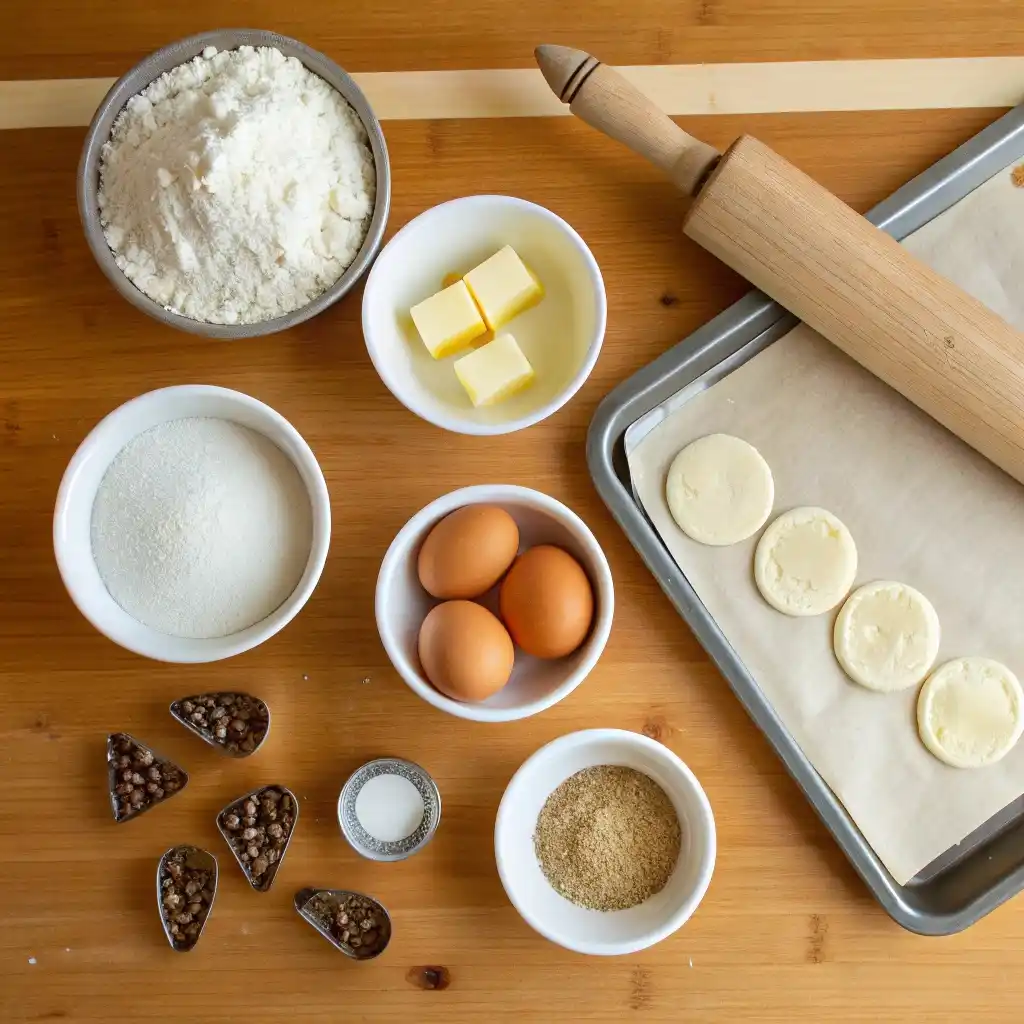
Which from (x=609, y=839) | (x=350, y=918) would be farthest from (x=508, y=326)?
(x=350, y=918)

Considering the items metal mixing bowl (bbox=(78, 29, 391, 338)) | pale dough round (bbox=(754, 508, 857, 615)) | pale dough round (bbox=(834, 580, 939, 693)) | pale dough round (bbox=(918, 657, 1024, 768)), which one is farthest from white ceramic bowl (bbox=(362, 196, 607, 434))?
pale dough round (bbox=(918, 657, 1024, 768))

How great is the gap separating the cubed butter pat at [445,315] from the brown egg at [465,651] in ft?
0.92

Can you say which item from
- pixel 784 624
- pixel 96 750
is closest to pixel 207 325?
pixel 96 750

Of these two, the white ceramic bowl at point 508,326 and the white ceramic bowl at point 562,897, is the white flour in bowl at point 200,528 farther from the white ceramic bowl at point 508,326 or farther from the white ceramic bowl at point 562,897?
the white ceramic bowl at point 562,897

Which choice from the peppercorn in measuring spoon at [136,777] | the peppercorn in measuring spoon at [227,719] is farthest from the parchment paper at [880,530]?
the peppercorn in measuring spoon at [136,777]

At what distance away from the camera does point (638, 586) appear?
3.34 feet

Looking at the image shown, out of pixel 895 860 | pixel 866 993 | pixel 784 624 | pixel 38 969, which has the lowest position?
pixel 38 969

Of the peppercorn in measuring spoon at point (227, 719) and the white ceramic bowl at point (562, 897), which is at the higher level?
the white ceramic bowl at point (562, 897)

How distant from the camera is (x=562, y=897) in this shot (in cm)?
98

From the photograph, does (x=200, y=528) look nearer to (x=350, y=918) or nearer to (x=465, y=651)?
(x=465, y=651)

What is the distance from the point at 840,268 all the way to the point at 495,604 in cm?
49

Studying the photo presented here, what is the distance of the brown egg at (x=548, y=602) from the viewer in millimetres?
892

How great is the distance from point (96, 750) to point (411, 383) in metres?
0.54

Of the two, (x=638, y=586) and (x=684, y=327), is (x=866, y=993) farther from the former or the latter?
(x=684, y=327)
